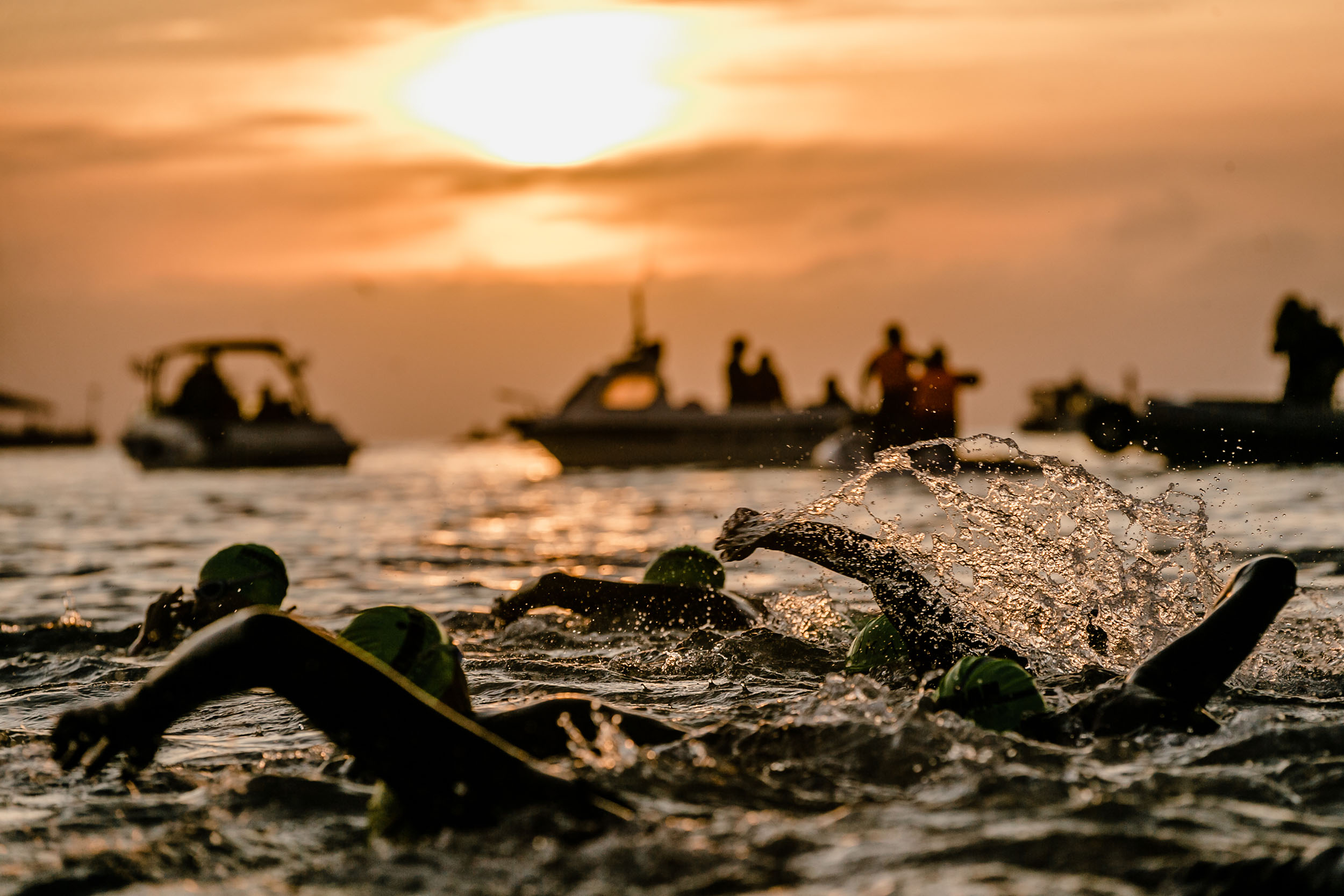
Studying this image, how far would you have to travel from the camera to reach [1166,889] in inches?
121

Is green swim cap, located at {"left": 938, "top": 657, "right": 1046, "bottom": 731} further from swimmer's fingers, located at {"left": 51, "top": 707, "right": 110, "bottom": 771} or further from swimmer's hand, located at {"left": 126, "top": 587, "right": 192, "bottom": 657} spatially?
swimmer's hand, located at {"left": 126, "top": 587, "right": 192, "bottom": 657}

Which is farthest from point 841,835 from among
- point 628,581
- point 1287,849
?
point 628,581

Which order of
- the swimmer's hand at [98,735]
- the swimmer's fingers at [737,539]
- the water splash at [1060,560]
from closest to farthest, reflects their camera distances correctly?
1. the swimmer's hand at [98,735]
2. the swimmer's fingers at [737,539]
3. the water splash at [1060,560]

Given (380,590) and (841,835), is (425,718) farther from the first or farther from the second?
(380,590)

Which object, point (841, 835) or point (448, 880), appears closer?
point (448, 880)

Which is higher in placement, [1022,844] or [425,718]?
[425,718]

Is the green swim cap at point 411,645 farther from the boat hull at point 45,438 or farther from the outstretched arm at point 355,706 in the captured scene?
the boat hull at point 45,438

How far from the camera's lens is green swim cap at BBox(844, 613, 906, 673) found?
19.5 ft

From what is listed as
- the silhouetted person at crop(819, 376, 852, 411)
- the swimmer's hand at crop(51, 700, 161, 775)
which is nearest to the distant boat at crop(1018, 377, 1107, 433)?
the silhouetted person at crop(819, 376, 852, 411)

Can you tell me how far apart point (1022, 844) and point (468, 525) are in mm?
15325

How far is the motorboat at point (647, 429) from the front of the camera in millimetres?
34531

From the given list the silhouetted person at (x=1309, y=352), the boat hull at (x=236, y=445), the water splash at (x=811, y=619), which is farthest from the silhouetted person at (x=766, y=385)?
the water splash at (x=811, y=619)

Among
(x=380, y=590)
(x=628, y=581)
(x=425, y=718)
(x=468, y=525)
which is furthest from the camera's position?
(x=468, y=525)

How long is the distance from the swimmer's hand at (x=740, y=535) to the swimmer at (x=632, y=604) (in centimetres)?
204
